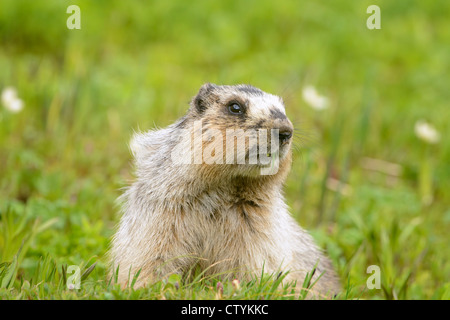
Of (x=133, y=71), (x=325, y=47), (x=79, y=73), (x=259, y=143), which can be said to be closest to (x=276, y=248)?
(x=259, y=143)

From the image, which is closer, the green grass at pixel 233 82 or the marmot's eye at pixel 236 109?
the marmot's eye at pixel 236 109

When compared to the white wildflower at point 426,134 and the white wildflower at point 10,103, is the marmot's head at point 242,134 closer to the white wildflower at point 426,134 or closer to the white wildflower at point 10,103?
the white wildflower at point 10,103

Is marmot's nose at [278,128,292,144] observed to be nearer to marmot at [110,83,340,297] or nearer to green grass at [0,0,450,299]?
marmot at [110,83,340,297]

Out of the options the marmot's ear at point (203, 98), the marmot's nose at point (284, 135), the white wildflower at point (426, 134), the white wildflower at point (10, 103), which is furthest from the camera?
the white wildflower at point (426, 134)

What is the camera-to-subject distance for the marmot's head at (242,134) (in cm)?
424

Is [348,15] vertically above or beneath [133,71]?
above

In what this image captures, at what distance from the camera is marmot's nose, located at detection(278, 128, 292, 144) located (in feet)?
13.9

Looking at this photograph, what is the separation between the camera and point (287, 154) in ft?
14.9

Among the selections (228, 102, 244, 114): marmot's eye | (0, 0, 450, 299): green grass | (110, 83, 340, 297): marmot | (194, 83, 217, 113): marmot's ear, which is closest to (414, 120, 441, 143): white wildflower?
(0, 0, 450, 299): green grass

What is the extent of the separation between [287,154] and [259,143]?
0.38m

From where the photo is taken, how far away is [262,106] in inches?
176

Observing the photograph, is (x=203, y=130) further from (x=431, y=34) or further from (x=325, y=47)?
(x=431, y=34)

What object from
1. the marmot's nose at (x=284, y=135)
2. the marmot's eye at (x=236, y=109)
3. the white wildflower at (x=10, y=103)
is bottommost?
the marmot's nose at (x=284, y=135)

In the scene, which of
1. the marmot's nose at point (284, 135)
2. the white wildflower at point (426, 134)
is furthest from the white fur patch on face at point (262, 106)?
the white wildflower at point (426, 134)
